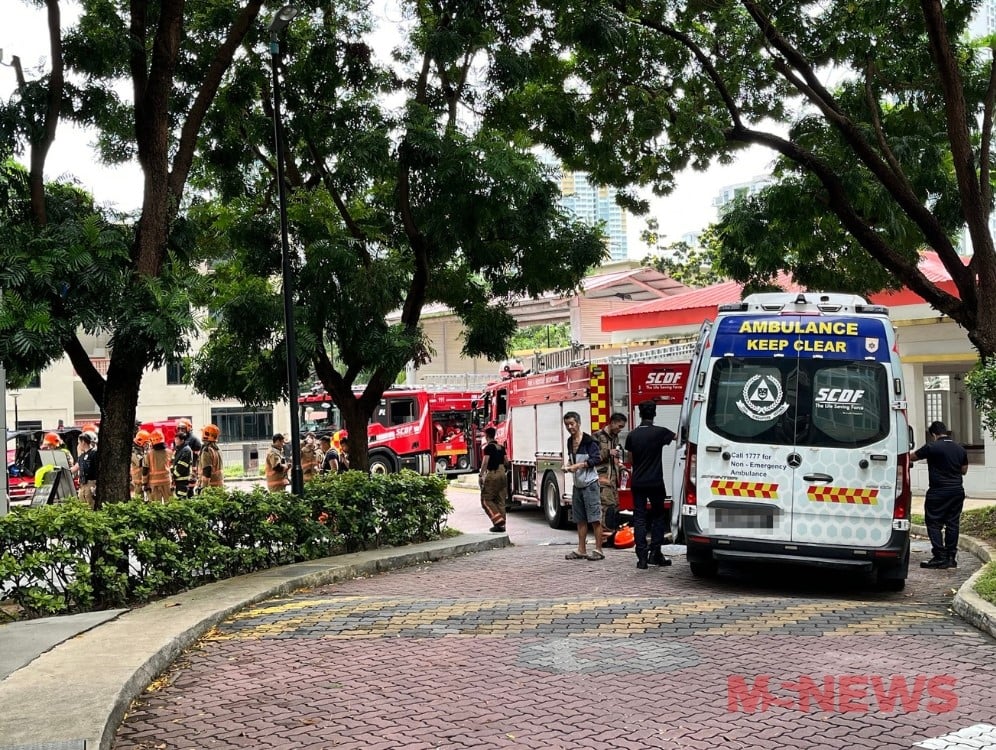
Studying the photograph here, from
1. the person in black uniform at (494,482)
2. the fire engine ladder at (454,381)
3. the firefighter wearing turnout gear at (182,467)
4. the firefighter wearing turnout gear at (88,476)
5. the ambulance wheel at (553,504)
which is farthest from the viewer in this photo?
the fire engine ladder at (454,381)

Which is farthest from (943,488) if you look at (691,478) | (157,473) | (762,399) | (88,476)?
(88,476)

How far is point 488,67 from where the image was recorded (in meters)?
14.5

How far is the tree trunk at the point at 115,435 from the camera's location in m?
11.1

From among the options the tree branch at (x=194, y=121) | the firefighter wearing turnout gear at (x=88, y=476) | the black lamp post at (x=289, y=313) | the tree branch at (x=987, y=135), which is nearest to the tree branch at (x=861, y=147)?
the tree branch at (x=987, y=135)

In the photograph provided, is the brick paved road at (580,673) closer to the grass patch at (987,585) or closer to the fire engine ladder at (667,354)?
the grass patch at (987,585)

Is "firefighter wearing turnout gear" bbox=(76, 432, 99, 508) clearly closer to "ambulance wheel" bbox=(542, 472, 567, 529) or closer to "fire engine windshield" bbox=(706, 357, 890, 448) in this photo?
"ambulance wheel" bbox=(542, 472, 567, 529)

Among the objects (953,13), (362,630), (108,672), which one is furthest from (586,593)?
(953,13)

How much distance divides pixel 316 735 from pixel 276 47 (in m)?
9.40

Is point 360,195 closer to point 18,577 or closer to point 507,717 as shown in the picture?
point 18,577

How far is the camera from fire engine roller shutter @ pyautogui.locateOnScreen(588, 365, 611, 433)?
51.9 ft

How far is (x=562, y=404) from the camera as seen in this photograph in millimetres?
17359

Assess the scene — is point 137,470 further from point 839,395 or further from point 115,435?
point 839,395

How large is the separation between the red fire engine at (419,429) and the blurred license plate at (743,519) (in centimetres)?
2153

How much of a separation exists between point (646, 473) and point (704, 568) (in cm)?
125
